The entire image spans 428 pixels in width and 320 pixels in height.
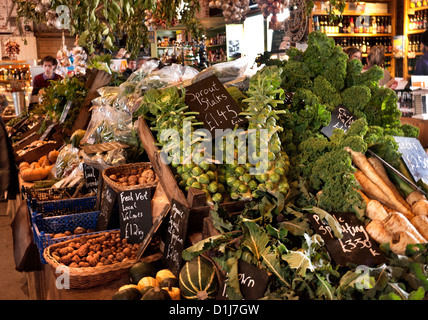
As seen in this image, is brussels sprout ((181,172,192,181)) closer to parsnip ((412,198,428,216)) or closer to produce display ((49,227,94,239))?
produce display ((49,227,94,239))

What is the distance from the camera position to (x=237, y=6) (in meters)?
6.59

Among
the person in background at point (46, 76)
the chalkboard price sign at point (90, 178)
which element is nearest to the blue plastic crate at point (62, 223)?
the chalkboard price sign at point (90, 178)

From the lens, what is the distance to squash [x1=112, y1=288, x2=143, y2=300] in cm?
151

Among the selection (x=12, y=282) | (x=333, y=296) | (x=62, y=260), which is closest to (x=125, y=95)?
(x=62, y=260)

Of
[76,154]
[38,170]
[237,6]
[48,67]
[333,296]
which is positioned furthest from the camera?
[48,67]

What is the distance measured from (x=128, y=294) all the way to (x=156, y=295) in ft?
0.41

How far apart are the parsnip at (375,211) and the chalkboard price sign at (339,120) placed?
67 centimetres

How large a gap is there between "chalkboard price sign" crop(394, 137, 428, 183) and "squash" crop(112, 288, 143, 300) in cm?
123

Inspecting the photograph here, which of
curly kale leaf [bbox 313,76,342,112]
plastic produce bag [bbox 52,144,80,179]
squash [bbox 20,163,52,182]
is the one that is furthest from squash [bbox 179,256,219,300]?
squash [bbox 20,163,52,182]

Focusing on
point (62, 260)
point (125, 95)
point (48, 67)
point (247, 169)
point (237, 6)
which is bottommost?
point (62, 260)

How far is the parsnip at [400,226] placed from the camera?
1.42 meters

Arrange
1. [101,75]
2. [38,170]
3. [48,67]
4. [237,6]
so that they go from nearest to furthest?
[38,170]
[101,75]
[237,6]
[48,67]

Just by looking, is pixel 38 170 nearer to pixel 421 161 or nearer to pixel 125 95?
pixel 125 95

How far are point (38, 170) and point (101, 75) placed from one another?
3.50 ft
